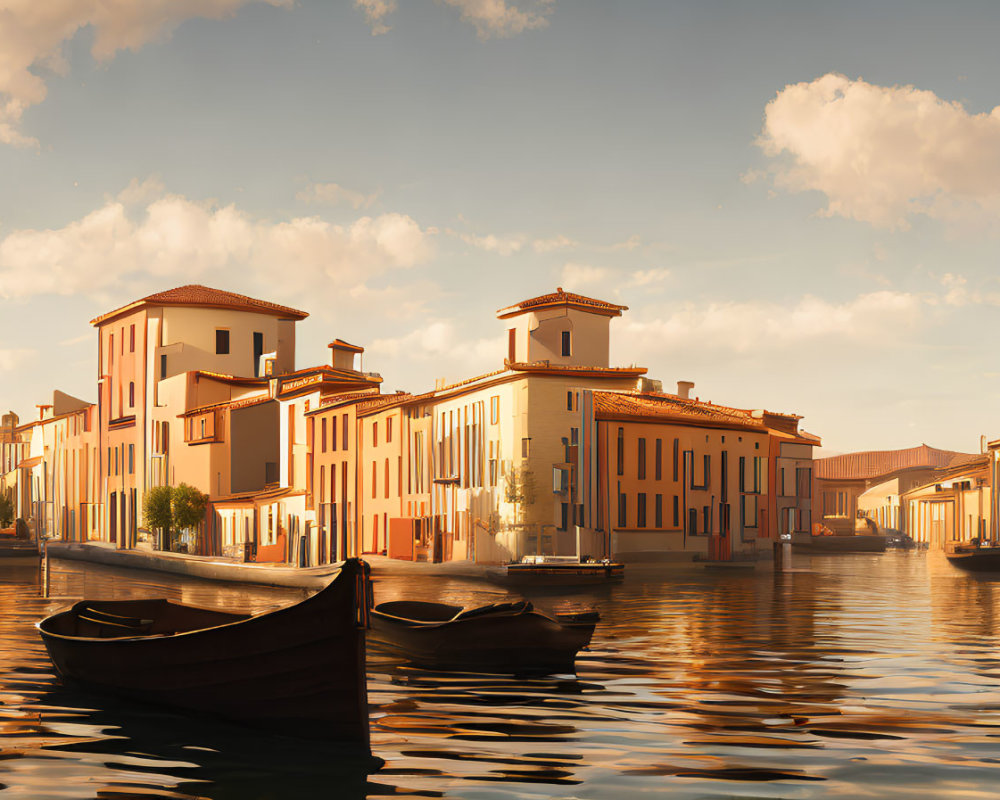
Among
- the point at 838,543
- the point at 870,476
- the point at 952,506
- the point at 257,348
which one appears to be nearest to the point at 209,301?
the point at 257,348

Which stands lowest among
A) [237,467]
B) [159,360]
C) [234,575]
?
[234,575]

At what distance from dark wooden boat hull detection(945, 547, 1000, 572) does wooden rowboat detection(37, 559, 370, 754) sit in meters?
50.3

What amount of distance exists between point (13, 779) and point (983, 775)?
8060mm

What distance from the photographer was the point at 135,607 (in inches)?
702

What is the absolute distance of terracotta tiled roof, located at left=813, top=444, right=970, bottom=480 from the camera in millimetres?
123500

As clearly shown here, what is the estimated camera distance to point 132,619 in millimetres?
16969

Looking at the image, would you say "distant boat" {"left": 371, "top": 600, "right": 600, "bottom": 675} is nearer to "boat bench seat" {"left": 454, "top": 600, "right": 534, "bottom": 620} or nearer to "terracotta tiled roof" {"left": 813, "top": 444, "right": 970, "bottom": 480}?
"boat bench seat" {"left": 454, "top": 600, "right": 534, "bottom": 620}

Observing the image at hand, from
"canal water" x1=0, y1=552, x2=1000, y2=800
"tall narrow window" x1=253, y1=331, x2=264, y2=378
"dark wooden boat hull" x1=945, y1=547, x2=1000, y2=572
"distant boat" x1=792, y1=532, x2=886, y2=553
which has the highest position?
"tall narrow window" x1=253, y1=331, x2=264, y2=378

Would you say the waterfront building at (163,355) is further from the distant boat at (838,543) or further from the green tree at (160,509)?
the distant boat at (838,543)

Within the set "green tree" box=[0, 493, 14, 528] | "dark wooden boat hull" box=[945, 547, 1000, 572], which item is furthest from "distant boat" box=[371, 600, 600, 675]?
"green tree" box=[0, 493, 14, 528]

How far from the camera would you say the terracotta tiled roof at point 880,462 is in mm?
123500

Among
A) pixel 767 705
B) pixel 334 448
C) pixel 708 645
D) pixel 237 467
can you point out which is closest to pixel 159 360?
pixel 237 467

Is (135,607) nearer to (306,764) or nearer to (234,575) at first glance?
(306,764)

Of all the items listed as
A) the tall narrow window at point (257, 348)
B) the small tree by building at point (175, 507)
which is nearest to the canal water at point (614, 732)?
the small tree by building at point (175, 507)
